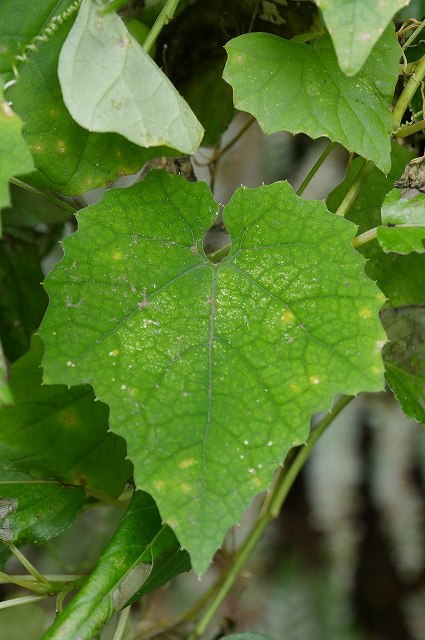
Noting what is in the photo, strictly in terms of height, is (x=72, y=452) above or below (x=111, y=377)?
below

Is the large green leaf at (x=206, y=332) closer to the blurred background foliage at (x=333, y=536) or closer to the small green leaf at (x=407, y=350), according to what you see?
the small green leaf at (x=407, y=350)

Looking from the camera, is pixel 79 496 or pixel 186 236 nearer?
pixel 186 236

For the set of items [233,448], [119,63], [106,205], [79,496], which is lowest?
[79,496]

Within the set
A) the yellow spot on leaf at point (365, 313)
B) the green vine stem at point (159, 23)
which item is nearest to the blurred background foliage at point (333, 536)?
the green vine stem at point (159, 23)

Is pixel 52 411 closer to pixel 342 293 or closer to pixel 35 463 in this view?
pixel 35 463

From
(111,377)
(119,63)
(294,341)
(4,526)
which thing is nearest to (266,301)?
(294,341)

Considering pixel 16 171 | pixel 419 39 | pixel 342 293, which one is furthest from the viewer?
pixel 419 39
